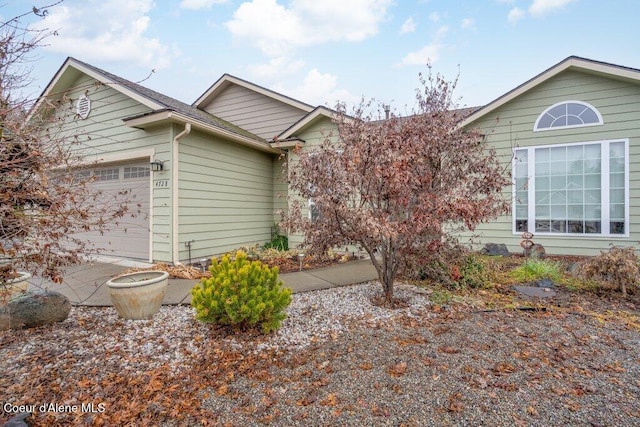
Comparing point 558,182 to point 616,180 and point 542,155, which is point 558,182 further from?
point 616,180

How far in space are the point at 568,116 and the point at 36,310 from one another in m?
10.9

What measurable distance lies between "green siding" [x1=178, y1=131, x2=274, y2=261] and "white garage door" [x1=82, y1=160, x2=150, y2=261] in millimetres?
1132

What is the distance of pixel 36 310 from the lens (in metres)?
3.66

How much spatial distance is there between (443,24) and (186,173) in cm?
811

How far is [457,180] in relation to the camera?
424 cm

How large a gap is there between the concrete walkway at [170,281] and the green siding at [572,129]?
3.65m

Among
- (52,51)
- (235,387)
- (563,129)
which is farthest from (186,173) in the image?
(563,129)

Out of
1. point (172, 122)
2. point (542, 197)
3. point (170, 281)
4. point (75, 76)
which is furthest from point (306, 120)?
point (542, 197)

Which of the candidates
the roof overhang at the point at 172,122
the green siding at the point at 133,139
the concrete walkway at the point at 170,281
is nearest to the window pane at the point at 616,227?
the concrete walkway at the point at 170,281

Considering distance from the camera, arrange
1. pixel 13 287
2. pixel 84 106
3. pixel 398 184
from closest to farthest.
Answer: pixel 13 287, pixel 398 184, pixel 84 106

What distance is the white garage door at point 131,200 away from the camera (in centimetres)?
762

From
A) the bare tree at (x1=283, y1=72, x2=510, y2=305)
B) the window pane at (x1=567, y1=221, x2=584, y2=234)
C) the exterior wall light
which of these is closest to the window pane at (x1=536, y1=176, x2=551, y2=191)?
Answer: the window pane at (x1=567, y1=221, x2=584, y2=234)

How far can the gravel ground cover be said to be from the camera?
2.21 m

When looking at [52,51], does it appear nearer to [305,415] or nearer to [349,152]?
[349,152]
